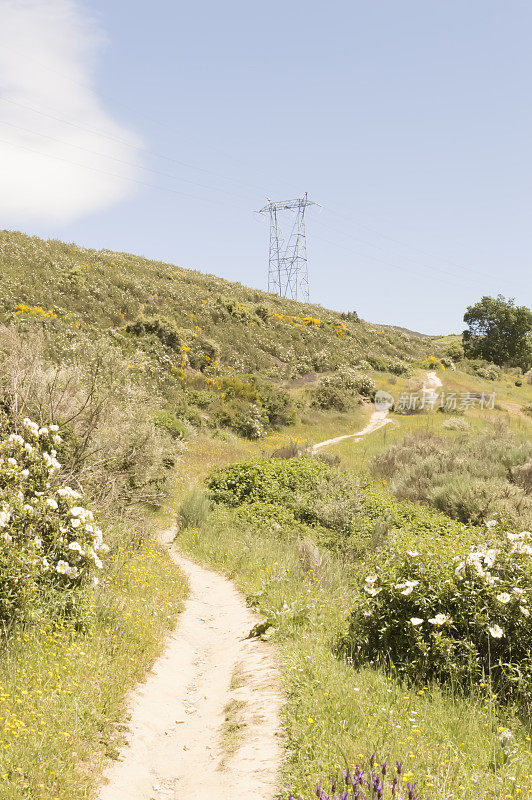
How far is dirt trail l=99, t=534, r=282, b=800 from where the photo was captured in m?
3.64

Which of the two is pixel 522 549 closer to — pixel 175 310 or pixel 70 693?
pixel 70 693

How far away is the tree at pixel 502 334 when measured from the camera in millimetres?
60344

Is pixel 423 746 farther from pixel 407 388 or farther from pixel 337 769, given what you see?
pixel 407 388

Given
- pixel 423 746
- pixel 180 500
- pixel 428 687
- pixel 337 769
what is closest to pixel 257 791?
pixel 337 769

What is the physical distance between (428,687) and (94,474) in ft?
20.6

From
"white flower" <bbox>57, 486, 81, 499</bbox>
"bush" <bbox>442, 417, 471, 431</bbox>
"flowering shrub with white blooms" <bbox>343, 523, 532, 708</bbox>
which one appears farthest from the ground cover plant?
"bush" <bbox>442, 417, 471, 431</bbox>

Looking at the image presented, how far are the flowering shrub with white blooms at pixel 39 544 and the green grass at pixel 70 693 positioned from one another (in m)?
0.27


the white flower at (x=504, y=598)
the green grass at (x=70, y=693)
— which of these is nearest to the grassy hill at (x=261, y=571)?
the green grass at (x=70, y=693)

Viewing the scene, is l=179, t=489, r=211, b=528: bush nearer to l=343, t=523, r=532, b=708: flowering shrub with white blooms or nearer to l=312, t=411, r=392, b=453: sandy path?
l=343, t=523, r=532, b=708: flowering shrub with white blooms

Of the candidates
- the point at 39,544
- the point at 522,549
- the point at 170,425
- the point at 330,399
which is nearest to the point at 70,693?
the point at 39,544

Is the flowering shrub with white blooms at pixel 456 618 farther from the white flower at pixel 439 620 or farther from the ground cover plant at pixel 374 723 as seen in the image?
the ground cover plant at pixel 374 723

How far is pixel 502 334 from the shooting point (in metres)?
61.5

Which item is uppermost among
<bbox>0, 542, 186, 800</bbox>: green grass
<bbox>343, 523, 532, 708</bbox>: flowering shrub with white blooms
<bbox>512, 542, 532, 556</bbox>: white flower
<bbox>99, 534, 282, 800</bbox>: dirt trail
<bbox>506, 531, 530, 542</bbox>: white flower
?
<bbox>506, 531, 530, 542</bbox>: white flower

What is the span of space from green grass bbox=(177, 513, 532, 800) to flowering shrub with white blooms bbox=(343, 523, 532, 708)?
26 centimetres
